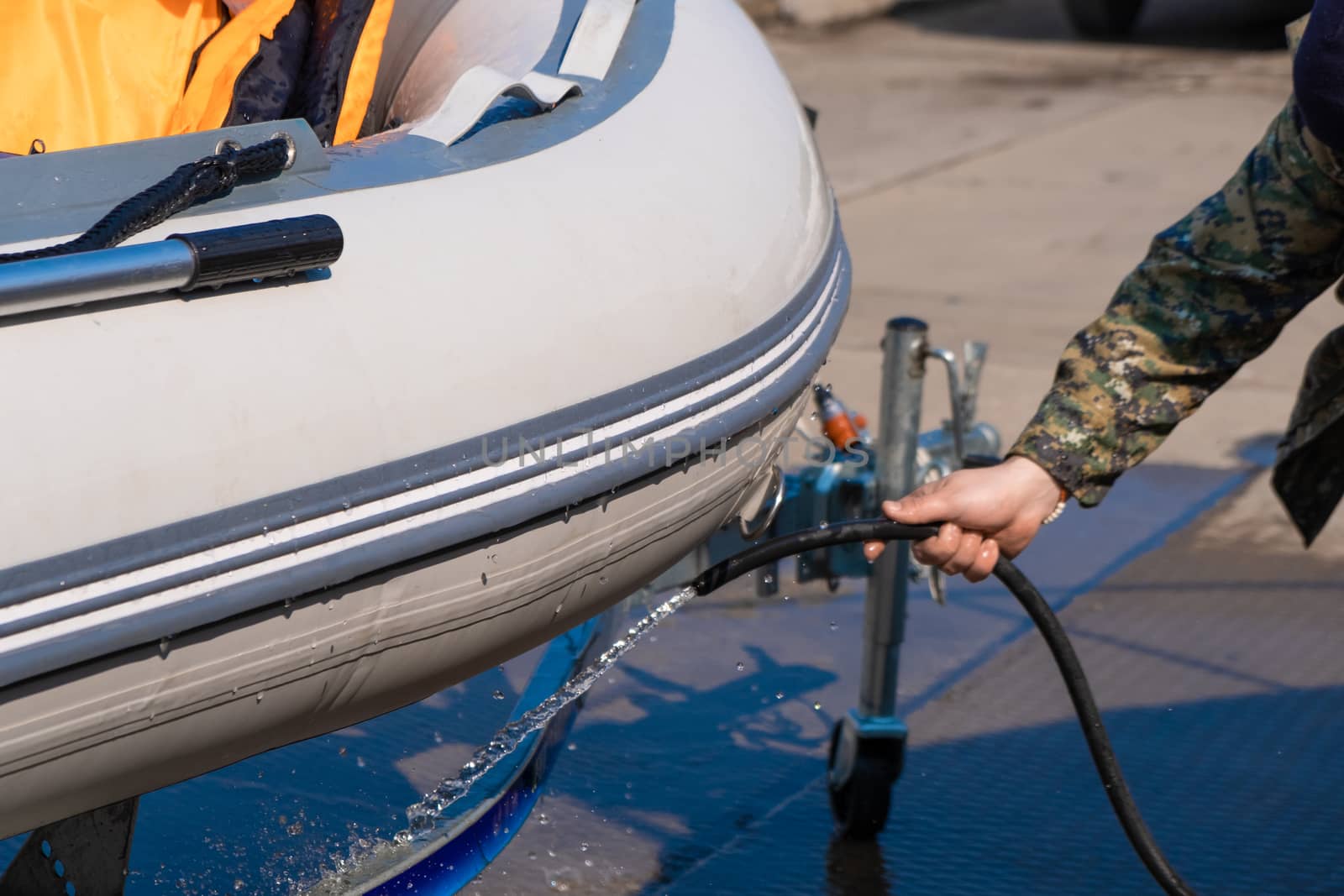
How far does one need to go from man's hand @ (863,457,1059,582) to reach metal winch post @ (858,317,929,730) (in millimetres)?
521

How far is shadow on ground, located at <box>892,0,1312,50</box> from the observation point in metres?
9.84

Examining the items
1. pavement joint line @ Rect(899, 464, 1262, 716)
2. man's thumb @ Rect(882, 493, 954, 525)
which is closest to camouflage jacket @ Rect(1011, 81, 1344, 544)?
man's thumb @ Rect(882, 493, 954, 525)

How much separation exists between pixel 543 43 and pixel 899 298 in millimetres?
3130

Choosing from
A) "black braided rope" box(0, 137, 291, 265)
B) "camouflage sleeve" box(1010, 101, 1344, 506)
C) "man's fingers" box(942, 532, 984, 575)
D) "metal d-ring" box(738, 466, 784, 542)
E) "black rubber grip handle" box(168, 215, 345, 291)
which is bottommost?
"metal d-ring" box(738, 466, 784, 542)

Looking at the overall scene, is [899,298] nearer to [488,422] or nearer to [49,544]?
[488,422]

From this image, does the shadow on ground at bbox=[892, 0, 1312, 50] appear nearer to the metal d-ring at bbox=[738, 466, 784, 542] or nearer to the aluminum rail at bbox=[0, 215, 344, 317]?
the metal d-ring at bbox=[738, 466, 784, 542]

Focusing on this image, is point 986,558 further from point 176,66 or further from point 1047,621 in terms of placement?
point 176,66

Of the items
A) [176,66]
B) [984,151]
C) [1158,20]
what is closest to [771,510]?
[176,66]

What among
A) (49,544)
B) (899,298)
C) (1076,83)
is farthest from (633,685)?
(1076,83)

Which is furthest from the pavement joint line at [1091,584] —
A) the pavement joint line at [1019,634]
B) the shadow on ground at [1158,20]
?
the shadow on ground at [1158,20]

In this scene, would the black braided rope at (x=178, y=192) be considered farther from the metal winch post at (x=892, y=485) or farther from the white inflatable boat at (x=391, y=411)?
the metal winch post at (x=892, y=485)

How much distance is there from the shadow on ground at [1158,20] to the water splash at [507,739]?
825 cm

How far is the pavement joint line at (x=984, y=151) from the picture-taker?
20.3 feet

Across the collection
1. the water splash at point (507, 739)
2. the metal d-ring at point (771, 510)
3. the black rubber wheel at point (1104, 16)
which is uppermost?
the metal d-ring at point (771, 510)
